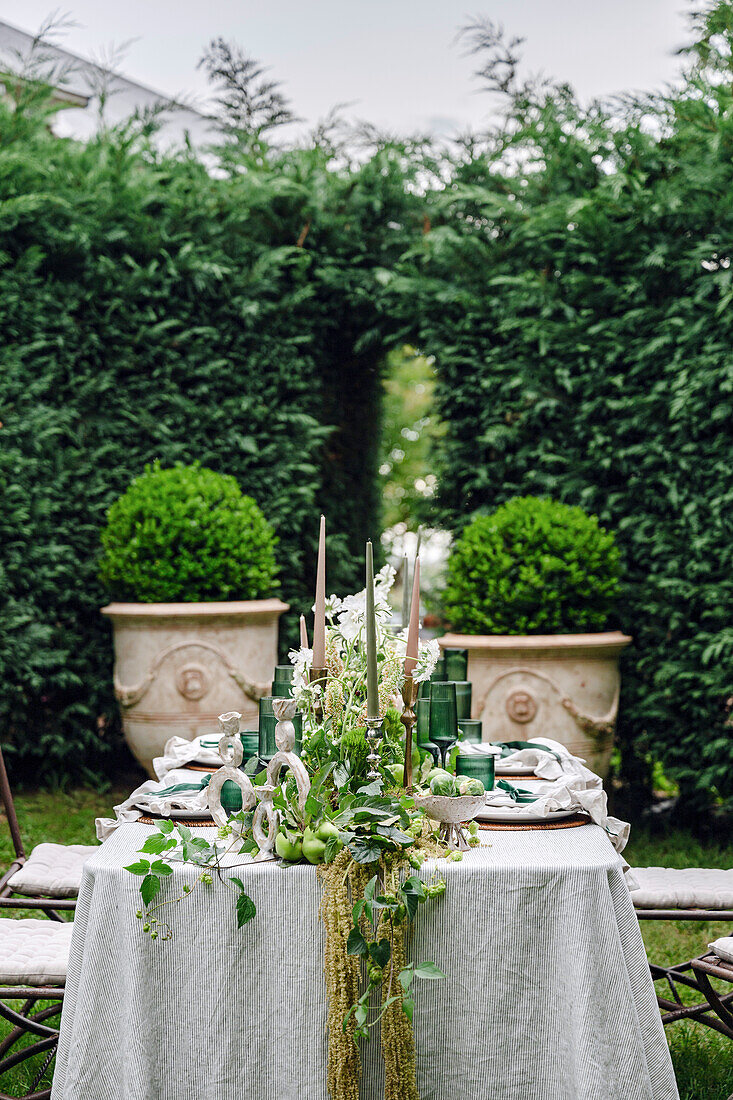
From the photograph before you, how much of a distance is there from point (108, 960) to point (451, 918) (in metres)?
0.56

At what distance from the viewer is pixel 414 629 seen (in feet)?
5.23

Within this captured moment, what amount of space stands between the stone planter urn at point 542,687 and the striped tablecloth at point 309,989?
2.94m

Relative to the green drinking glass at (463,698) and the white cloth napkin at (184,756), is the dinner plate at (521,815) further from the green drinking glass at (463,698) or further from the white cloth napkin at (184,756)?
the white cloth napkin at (184,756)

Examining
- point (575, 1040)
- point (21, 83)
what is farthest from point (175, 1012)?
point (21, 83)

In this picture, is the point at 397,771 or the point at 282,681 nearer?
the point at 397,771

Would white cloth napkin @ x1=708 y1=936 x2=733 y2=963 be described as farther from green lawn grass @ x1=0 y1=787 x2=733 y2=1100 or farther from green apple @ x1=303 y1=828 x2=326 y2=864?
green apple @ x1=303 y1=828 x2=326 y2=864

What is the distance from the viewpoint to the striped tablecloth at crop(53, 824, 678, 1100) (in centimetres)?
144

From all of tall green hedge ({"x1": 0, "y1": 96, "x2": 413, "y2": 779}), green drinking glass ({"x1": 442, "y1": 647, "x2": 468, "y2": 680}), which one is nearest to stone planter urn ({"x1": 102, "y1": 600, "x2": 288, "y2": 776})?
tall green hedge ({"x1": 0, "y1": 96, "x2": 413, "y2": 779})

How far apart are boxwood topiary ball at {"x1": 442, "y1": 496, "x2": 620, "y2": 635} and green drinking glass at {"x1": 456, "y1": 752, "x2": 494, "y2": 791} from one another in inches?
105

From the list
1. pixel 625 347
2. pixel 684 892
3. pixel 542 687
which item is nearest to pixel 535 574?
pixel 542 687

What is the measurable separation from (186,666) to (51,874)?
224 centimetres

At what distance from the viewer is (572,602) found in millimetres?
4539

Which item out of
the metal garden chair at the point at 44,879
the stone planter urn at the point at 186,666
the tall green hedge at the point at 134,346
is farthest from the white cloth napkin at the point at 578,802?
the tall green hedge at the point at 134,346

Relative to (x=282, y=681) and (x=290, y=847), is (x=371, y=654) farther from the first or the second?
(x=282, y=681)
